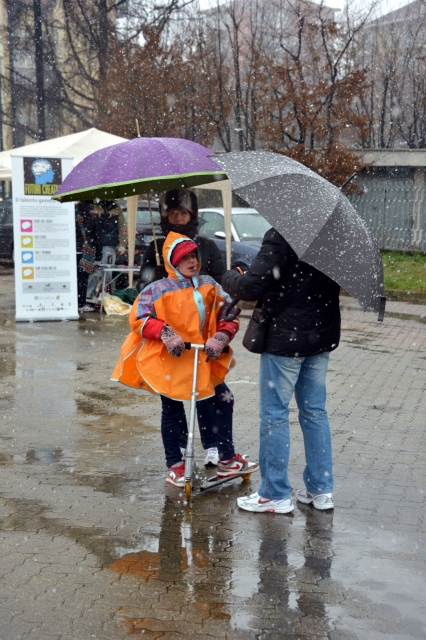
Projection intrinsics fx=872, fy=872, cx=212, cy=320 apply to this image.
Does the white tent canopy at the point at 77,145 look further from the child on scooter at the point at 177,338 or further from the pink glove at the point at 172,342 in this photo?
the pink glove at the point at 172,342

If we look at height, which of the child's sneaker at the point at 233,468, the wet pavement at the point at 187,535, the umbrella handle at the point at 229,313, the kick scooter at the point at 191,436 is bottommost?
the wet pavement at the point at 187,535

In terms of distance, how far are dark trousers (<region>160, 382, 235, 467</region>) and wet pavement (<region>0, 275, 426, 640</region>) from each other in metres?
0.24

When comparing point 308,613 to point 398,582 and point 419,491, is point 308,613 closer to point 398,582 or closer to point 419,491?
point 398,582

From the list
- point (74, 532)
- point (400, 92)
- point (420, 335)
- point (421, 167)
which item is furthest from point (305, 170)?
point (400, 92)

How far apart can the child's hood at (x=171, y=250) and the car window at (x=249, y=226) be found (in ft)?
40.2

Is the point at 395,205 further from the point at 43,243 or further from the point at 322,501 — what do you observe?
the point at 322,501

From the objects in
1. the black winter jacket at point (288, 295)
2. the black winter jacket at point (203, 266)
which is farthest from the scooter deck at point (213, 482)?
the black winter jacket at point (203, 266)

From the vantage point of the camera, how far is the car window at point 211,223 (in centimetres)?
1850

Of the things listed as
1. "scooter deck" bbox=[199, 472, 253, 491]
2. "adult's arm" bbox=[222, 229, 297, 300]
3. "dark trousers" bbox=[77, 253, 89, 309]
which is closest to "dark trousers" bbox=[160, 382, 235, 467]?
"scooter deck" bbox=[199, 472, 253, 491]

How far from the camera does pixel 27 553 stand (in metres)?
4.53

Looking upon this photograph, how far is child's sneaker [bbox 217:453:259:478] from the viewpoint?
18.6ft

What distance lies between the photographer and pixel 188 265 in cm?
541

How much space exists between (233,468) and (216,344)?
0.92 m

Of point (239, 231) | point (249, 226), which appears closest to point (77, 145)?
point (239, 231)
